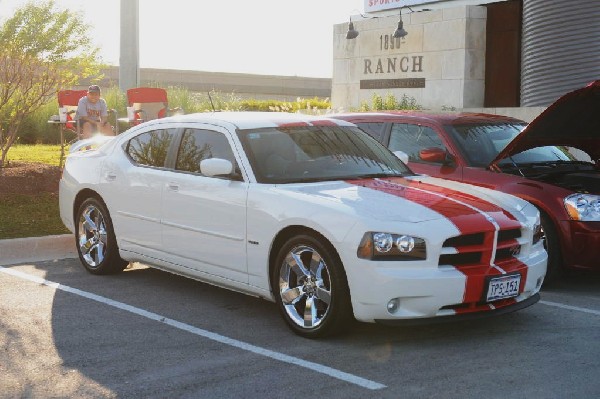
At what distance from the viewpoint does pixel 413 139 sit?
33.2ft

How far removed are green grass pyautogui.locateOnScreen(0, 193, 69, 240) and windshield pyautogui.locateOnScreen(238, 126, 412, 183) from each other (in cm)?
404

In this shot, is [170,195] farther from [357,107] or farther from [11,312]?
[357,107]

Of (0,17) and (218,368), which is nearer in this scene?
(218,368)

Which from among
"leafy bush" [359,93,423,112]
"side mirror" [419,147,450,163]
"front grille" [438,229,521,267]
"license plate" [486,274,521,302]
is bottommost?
"license plate" [486,274,521,302]

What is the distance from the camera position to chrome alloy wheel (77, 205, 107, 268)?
29.1 feet

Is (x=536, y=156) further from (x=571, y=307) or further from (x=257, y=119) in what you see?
(x=257, y=119)

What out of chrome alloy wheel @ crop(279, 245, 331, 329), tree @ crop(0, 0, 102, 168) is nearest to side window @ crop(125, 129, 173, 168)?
chrome alloy wheel @ crop(279, 245, 331, 329)

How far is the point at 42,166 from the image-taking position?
613 inches

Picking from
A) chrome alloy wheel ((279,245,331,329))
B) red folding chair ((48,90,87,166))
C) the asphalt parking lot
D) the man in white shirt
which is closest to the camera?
the asphalt parking lot

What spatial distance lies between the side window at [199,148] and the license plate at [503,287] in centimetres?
225

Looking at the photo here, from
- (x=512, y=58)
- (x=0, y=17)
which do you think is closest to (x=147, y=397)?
(x=0, y=17)

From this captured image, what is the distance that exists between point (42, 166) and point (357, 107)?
13973mm

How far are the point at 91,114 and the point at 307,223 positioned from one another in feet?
39.1

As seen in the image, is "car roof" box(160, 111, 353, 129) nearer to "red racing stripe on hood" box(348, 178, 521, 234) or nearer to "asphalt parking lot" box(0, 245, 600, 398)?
"red racing stripe on hood" box(348, 178, 521, 234)
